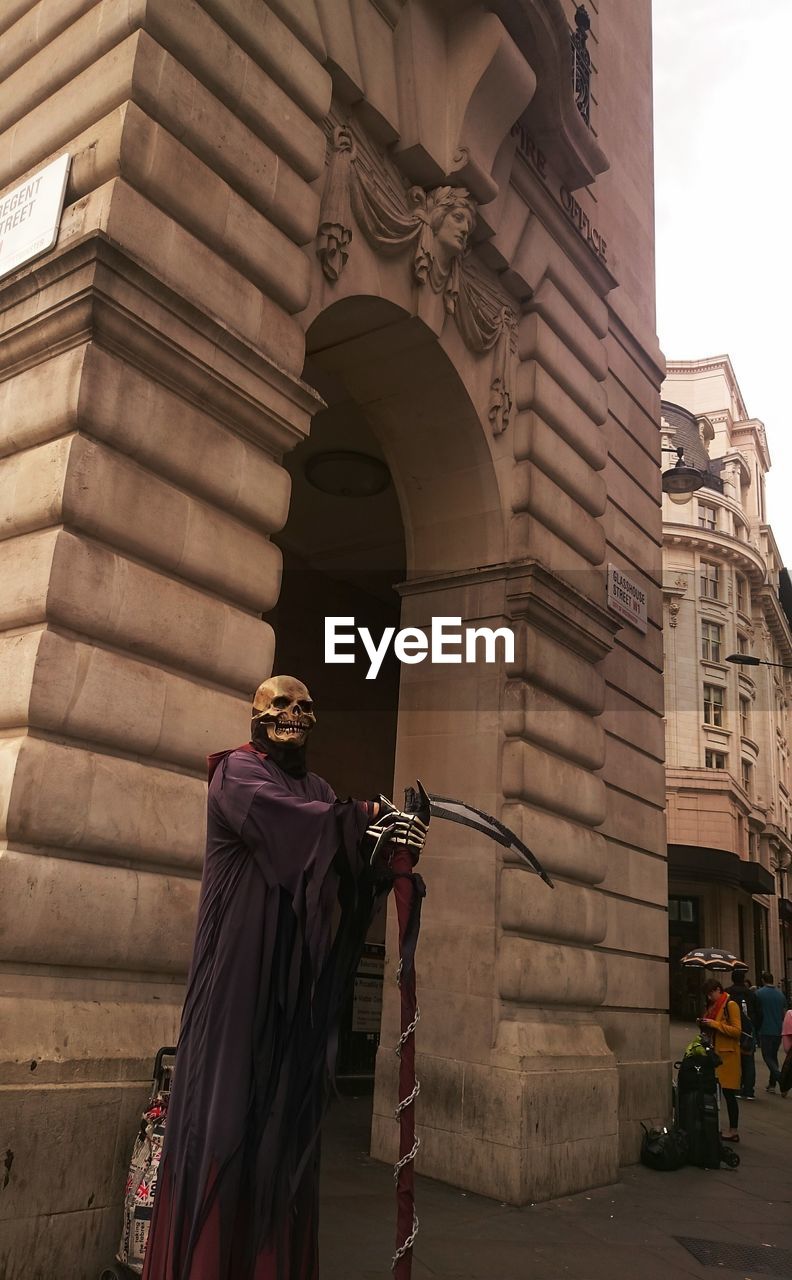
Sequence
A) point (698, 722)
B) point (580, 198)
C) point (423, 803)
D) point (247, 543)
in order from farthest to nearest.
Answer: point (698, 722) < point (580, 198) < point (247, 543) < point (423, 803)

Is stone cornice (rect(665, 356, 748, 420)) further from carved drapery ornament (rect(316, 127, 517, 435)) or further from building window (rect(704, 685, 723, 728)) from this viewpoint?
carved drapery ornament (rect(316, 127, 517, 435))

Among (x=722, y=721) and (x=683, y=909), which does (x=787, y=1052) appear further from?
(x=722, y=721)

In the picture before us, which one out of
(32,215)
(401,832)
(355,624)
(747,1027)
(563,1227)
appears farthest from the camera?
(747,1027)

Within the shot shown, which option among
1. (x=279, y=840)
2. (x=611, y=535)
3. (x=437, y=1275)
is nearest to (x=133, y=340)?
(x=279, y=840)

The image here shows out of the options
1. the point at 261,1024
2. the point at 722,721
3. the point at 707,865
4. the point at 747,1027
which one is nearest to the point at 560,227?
the point at 261,1024

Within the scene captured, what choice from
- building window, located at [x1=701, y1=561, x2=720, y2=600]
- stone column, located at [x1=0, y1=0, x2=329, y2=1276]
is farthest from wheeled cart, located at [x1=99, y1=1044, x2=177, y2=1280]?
building window, located at [x1=701, y1=561, x2=720, y2=600]

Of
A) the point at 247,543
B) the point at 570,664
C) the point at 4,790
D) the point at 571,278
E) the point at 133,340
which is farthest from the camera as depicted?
the point at 571,278

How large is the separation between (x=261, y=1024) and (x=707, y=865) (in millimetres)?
38682

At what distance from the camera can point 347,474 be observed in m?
12.1

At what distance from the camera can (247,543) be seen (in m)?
6.23

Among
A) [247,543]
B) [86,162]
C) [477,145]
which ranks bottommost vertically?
[247,543]

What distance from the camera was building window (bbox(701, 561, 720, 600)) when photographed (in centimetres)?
4781

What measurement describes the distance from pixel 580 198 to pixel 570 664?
550 cm

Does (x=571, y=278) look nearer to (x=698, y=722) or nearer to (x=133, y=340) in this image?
(x=133, y=340)
